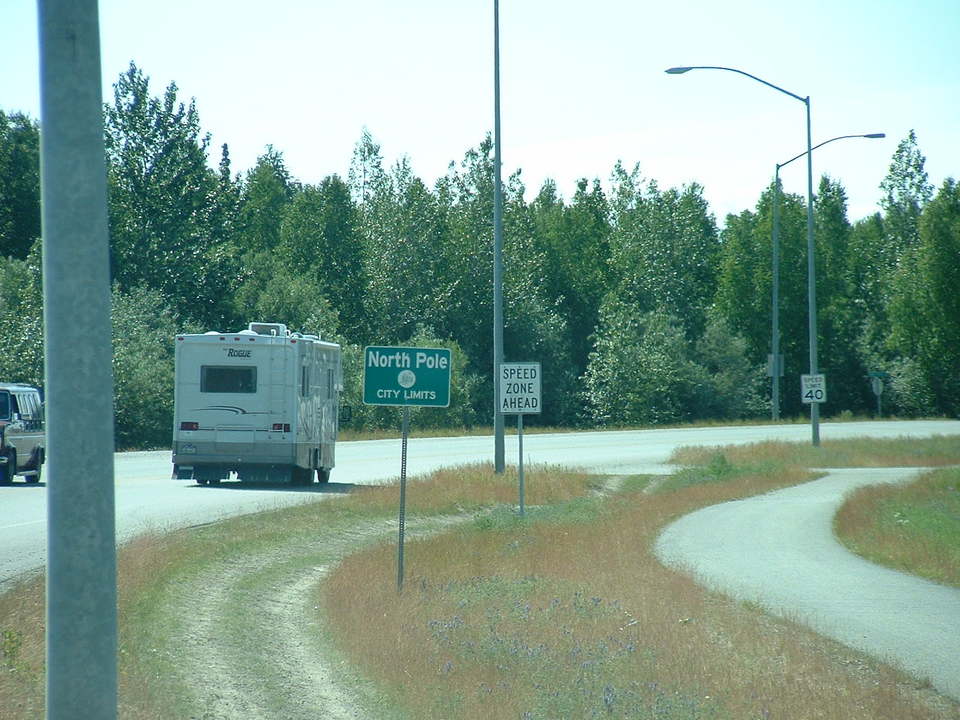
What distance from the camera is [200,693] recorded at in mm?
8570

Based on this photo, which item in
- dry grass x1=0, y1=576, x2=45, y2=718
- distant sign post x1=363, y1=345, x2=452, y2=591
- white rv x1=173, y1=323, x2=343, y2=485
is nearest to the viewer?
Result: dry grass x1=0, y1=576, x2=45, y2=718

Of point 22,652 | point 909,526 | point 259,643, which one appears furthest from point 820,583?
point 22,652

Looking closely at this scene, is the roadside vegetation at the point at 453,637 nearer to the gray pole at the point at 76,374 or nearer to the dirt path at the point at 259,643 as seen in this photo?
the dirt path at the point at 259,643

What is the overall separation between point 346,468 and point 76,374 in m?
28.0

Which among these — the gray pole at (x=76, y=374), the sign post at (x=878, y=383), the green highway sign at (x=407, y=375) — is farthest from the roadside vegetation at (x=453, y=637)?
the sign post at (x=878, y=383)

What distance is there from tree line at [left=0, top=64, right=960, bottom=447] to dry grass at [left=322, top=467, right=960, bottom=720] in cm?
3262

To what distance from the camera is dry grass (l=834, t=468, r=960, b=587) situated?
15.0 m

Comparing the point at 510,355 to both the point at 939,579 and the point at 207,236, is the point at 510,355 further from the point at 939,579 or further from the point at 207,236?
the point at 939,579

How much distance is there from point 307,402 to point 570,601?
15.3 m

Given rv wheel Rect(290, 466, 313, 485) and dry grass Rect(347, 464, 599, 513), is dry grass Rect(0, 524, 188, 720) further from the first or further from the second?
rv wheel Rect(290, 466, 313, 485)

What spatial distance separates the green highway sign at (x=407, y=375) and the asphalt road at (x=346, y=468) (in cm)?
429

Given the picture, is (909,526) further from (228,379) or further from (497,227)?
(228,379)

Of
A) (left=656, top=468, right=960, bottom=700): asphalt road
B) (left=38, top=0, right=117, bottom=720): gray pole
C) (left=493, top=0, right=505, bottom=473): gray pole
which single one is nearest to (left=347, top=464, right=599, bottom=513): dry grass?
(left=493, top=0, right=505, bottom=473): gray pole

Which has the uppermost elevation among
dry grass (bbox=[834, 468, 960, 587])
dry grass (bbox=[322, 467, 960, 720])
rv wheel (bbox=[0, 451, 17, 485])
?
rv wheel (bbox=[0, 451, 17, 485])
